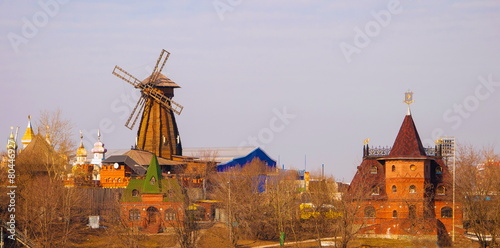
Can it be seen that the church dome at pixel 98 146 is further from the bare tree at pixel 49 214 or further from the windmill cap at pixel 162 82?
the bare tree at pixel 49 214

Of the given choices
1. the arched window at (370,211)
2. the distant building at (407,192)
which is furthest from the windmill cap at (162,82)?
the arched window at (370,211)

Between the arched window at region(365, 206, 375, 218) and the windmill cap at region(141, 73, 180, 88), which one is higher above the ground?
the windmill cap at region(141, 73, 180, 88)

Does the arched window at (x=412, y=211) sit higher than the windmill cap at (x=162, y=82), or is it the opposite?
the windmill cap at (x=162, y=82)

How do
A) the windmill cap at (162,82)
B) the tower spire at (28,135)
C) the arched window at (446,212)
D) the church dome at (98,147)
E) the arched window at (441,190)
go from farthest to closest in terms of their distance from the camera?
1. the church dome at (98,147)
2. the tower spire at (28,135)
3. the windmill cap at (162,82)
4. the arched window at (441,190)
5. the arched window at (446,212)

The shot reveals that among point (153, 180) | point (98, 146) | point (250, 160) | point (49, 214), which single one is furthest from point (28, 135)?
point (49, 214)

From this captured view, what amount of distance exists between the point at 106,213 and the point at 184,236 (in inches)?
803

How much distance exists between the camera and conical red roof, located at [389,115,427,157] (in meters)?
75.4

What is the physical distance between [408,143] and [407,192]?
397 cm

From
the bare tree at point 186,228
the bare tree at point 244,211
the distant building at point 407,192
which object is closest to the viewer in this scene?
the bare tree at point 186,228

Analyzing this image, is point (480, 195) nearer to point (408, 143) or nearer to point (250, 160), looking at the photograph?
point (408, 143)

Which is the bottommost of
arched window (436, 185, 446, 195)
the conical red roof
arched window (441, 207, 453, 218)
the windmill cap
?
arched window (441, 207, 453, 218)

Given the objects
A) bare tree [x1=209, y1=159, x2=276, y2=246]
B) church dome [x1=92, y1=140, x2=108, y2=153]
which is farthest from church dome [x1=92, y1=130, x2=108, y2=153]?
bare tree [x1=209, y1=159, x2=276, y2=246]

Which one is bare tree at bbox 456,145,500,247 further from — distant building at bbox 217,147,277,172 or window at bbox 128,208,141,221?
distant building at bbox 217,147,277,172

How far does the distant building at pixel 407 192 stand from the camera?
2891 inches
